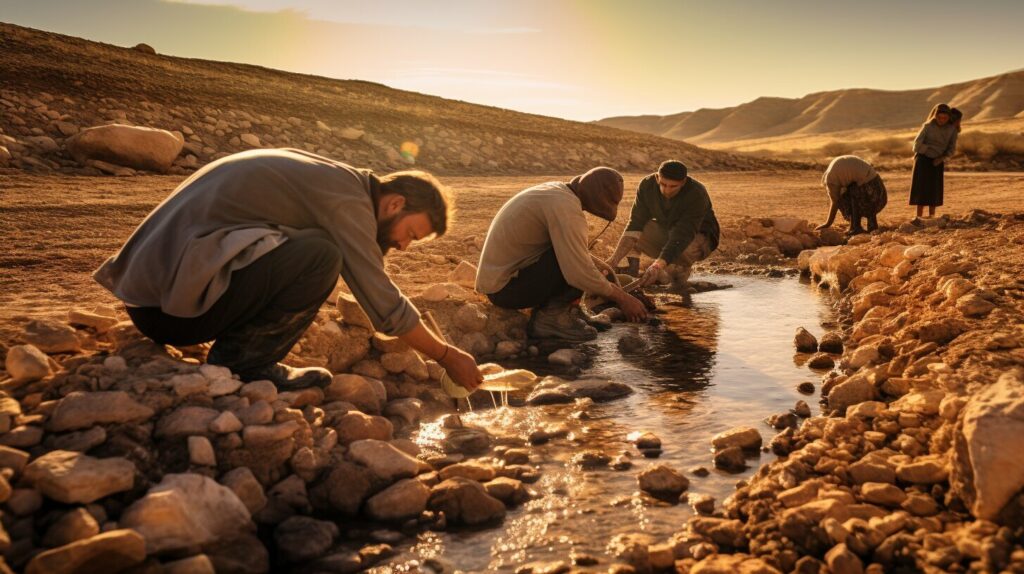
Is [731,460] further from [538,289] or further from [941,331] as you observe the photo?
[538,289]

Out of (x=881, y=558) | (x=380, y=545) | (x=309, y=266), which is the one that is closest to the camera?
(x=881, y=558)

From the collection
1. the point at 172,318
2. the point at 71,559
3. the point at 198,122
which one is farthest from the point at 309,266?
the point at 198,122

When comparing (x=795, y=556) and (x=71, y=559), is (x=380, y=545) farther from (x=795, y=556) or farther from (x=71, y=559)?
(x=795, y=556)

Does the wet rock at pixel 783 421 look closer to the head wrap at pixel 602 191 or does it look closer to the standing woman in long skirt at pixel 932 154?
the head wrap at pixel 602 191

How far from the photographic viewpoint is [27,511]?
234cm

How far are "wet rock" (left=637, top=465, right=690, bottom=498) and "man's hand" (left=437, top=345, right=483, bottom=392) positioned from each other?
2.57 ft

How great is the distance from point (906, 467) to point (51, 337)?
11.0ft

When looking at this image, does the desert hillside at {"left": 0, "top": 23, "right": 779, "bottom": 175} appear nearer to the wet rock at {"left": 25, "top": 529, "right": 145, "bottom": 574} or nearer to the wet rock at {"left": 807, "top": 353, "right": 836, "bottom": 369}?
the wet rock at {"left": 807, "top": 353, "right": 836, "bottom": 369}

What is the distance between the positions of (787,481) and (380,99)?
23071 mm

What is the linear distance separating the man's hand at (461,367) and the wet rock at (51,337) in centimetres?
156

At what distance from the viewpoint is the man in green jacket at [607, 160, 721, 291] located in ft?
21.0

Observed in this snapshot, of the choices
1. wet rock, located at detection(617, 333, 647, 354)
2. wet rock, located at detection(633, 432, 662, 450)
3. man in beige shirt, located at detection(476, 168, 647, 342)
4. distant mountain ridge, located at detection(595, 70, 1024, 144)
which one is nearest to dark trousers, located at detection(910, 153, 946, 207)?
wet rock, located at detection(617, 333, 647, 354)

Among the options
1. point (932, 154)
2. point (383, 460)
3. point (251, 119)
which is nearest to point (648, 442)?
point (383, 460)

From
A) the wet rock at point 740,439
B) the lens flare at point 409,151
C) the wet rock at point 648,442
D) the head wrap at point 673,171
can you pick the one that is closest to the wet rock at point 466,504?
the wet rock at point 648,442
